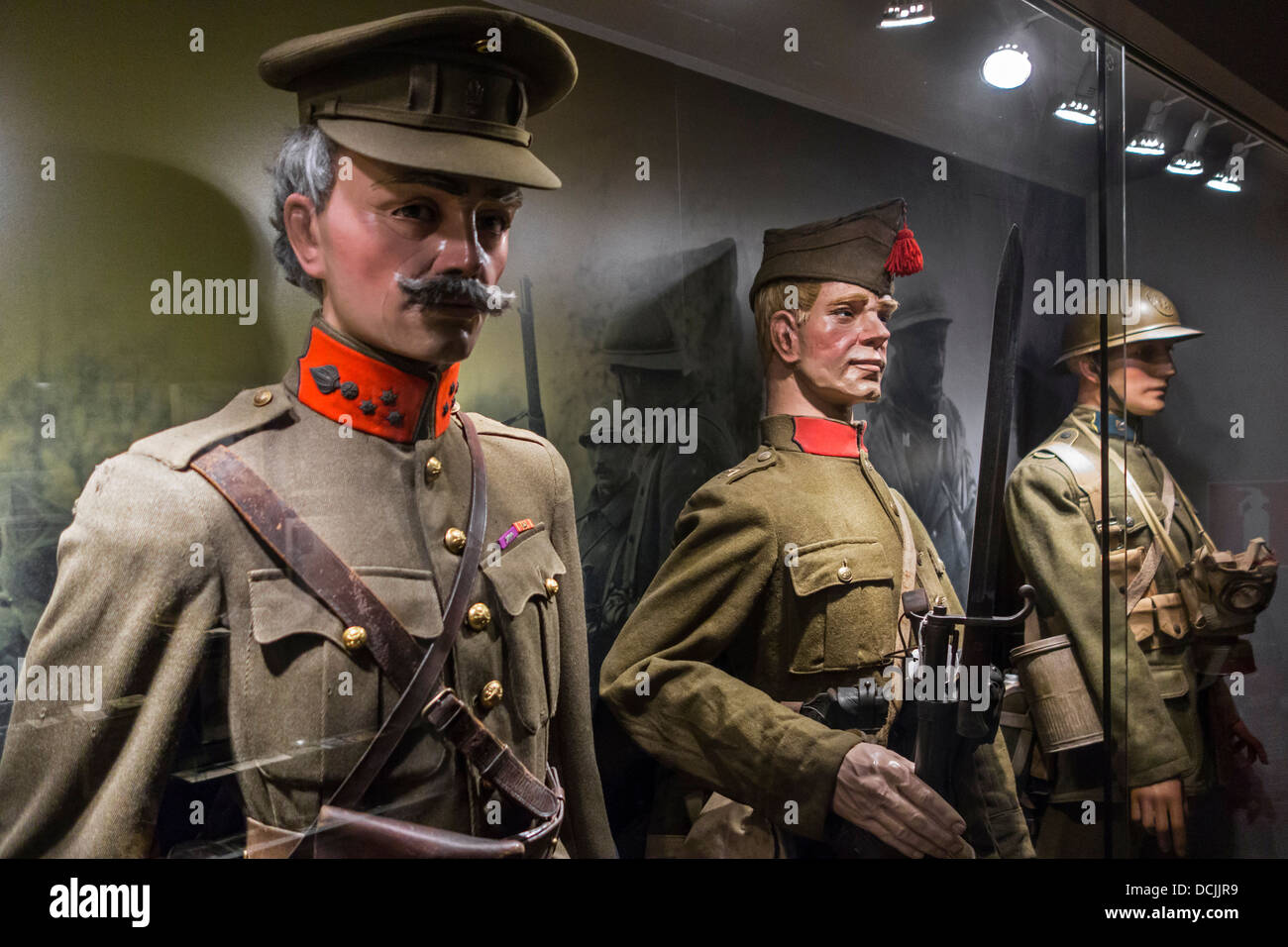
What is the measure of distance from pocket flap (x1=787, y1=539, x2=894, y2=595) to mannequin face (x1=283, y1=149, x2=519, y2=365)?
790 mm

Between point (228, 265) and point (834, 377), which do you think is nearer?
point (228, 265)

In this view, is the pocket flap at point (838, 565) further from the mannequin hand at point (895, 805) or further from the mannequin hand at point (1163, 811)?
the mannequin hand at point (1163, 811)

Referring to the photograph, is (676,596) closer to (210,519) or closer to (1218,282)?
(210,519)

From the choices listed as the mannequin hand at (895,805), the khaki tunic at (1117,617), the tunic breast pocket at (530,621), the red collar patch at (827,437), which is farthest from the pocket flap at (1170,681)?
the tunic breast pocket at (530,621)

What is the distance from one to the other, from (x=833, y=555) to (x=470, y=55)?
43.9 inches

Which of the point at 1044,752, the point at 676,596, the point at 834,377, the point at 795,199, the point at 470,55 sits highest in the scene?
the point at 470,55

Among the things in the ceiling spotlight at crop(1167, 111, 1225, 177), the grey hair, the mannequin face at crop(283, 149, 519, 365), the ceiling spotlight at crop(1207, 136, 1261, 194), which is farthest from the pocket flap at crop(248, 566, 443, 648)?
the ceiling spotlight at crop(1207, 136, 1261, 194)

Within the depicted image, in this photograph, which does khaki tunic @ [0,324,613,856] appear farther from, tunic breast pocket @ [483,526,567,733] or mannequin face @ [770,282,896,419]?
mannequin face @ [770,282,896,419]

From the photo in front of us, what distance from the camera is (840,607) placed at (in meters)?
1.86

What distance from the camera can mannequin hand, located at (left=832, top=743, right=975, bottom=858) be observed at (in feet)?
6.02

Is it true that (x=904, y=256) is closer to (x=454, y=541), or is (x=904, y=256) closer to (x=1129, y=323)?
(x=1129, y=323)

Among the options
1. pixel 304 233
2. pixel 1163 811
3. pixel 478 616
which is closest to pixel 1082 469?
pixel 1163 811
